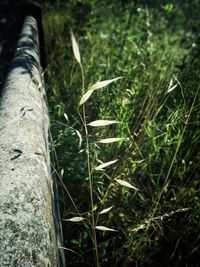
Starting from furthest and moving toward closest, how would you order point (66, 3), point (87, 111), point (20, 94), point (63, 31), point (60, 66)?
point (66, 3) → point (63, 31) → point (60, 66) → point (87, 111) → point (20, 94)

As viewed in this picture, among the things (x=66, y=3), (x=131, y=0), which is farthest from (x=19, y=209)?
(x=131, y=0)

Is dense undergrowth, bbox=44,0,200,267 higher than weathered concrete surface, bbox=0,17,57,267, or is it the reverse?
weathered concrete surface, bbox=0,17,57,267

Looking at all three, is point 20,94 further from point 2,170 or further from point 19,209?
point 19,209

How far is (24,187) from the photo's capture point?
2.69 ft

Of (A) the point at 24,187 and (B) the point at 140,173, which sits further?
(B) the point at 140,173

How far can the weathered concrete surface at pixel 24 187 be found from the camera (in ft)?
2.25

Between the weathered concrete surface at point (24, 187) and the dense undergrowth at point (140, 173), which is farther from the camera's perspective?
the dense undergrowth at point (140, 173)

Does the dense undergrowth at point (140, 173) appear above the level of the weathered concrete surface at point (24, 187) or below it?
below

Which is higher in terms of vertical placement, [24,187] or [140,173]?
Answer: [24,187]

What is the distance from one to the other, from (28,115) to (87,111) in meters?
1.04

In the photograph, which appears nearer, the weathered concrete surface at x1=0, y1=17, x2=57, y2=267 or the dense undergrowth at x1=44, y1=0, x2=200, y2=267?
the weathered concrete surface at x1=0, y1=17, x2=57, y2=267

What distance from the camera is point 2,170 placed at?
853mm

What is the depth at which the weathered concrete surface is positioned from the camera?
69 cm

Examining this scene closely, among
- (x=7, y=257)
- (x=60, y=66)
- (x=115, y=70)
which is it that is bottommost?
(x=60, y=66)
